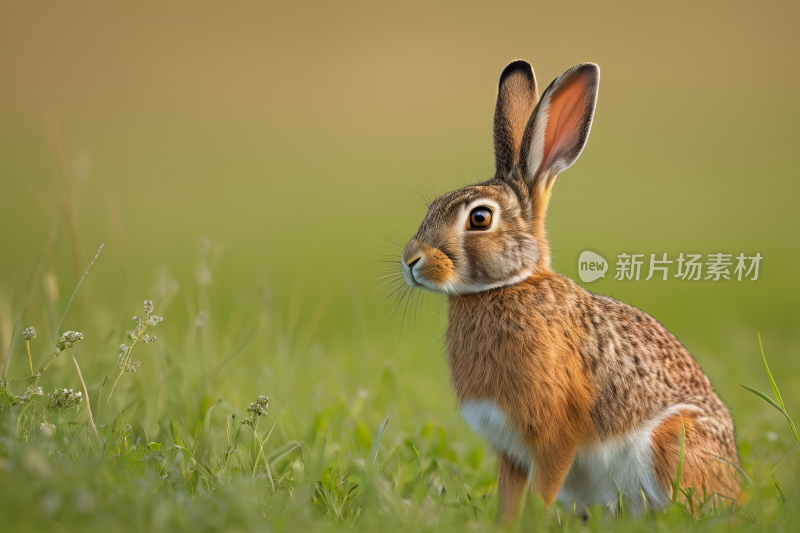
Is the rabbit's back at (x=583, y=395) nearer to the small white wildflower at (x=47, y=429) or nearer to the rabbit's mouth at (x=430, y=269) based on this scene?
the rabbit's mouth at (x=430, y=269)

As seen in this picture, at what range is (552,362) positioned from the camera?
367 centimetres

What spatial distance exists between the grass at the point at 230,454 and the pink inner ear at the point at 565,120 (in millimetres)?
1710

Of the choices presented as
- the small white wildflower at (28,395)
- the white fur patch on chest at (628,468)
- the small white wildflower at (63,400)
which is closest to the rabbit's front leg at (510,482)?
the white fur patch on chest at (628,468)

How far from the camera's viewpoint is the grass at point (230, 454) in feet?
7.86

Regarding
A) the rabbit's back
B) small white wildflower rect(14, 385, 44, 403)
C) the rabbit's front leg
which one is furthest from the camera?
the rabbit's front leg

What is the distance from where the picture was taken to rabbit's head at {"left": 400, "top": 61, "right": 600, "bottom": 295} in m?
3.86

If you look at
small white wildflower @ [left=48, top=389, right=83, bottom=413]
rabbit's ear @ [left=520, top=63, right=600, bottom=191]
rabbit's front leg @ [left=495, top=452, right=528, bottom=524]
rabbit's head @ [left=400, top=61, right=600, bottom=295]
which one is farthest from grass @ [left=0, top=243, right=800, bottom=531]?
rabbit's ear @ [left=520, top=63, right=600, bottom=191]

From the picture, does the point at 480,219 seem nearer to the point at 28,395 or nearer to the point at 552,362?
the point at 552,362

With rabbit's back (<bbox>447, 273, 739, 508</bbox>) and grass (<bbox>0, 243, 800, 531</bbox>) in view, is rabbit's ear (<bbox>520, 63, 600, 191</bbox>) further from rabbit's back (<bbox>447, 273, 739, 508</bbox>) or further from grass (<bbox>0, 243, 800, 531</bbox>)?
grass (<bbox>0, 243, 800, 531</bbox>)

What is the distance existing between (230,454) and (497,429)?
147 centimetres

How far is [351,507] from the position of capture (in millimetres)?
3252

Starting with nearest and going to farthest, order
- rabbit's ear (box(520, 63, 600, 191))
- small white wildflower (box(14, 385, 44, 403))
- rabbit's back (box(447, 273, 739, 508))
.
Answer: small white wildflower (box(14, 385, 44, 403))
rabbit's back (box(447, 273, 739, 508))
rabbit's ear (box(520, 63, 600, 191))

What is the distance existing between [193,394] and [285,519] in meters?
1.82

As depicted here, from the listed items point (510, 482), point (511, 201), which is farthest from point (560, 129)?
point (510, 482)
